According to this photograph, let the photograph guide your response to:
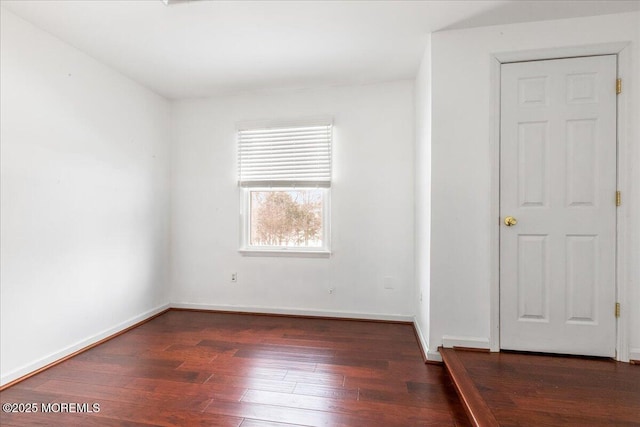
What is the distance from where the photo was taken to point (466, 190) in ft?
7.44

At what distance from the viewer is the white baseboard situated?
3.20 metres

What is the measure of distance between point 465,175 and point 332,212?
147cm

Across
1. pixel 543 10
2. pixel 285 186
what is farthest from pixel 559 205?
pixel 285 186

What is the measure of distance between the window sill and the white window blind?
0.77m

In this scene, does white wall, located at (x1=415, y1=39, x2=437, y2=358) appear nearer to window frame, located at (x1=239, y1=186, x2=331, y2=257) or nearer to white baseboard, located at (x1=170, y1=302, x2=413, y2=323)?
white baseboard, located at (x1=170, y1=302, x2=413, y2=323)

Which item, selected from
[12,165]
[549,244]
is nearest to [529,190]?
[549,244]

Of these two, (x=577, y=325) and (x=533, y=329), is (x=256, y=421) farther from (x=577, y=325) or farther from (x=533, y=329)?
(x=577, y=325)

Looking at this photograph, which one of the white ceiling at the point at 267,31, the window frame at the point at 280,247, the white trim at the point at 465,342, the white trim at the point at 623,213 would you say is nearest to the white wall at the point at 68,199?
the white ceiling at the point at 267,31

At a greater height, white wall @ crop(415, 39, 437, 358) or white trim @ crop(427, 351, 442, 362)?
white wall @ crop(415, 39, 437, 358)

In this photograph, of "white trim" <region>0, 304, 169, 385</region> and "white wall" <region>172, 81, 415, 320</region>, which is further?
"white wall" <region>172, 81, 415, 320</region>

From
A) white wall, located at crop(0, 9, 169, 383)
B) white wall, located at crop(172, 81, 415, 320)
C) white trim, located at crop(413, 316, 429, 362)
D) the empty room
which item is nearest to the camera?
the empty room

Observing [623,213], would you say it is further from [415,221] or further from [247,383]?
[247,383]

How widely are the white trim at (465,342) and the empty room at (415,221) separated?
0.05 ft

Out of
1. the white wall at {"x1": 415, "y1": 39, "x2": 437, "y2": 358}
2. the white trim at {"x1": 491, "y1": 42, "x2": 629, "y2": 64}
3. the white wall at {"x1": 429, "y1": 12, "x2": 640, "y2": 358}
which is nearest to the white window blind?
the white wall at {"x1": 415, "y1": 39, "x2": 437, "y2": 358}
